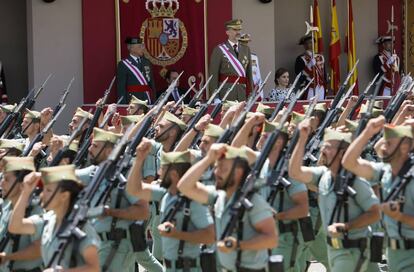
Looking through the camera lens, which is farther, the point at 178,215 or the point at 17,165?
the point at 17,165

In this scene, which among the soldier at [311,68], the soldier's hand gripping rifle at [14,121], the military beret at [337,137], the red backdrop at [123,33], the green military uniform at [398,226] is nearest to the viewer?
the green military uniform at [398,226]

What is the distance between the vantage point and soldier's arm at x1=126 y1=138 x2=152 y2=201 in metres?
7.78

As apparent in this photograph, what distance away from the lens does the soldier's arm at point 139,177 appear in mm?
7781

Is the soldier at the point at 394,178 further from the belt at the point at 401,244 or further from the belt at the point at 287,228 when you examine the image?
the belt at the point at 287,228

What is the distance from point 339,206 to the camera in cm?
796

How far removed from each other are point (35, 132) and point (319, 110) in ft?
9.64

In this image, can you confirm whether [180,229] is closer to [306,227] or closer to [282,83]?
[306,227]

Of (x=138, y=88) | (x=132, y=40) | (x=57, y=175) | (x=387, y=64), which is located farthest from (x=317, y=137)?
(x=387, y=64)

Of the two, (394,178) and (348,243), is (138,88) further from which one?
(394,178)

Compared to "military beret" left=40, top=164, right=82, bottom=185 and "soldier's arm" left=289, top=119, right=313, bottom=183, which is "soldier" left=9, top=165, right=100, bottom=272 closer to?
"military beret" left=40, top=164, right=82, bottom=185

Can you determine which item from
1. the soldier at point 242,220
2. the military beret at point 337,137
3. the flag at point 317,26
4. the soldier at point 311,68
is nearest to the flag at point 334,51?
the flag at point 317,26

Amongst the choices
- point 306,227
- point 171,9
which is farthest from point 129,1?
point 306,227

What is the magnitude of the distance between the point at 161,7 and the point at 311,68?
2777 mm

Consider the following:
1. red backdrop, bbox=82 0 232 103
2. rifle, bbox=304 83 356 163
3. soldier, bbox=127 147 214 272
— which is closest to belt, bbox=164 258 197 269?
soldier, bbox=127 147 214 272
